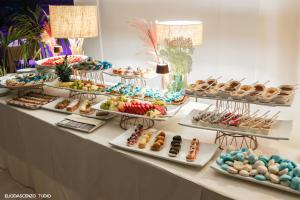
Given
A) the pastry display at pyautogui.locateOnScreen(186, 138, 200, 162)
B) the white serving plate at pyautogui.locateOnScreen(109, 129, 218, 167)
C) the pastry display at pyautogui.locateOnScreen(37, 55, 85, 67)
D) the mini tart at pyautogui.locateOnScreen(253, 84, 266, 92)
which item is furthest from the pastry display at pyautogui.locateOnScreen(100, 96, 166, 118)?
the pastry display at pyautogui.locateOnScreen(37, 55, 85, 67)

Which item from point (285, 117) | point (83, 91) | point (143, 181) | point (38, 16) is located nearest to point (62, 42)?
point (38, 16)

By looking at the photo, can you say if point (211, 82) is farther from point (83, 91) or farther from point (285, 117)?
point (285, 117)

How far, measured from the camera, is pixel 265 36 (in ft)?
8.02

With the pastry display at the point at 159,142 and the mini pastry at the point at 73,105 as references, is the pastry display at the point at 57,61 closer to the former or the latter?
the mini pastry at the point at 73,105

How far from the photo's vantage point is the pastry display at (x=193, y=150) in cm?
121

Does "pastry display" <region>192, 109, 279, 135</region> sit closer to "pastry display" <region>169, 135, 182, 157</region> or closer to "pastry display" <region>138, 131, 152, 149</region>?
"pastry display" <region>169, 135, 182, 157</region>

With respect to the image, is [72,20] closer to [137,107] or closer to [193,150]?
[137,107]

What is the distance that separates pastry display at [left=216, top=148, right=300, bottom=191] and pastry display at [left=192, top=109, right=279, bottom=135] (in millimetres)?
109

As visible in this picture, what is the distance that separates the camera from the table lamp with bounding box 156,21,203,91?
1.85 m

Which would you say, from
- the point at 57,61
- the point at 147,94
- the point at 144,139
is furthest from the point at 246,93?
the point at 57,61

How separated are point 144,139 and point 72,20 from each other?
4.11 feet

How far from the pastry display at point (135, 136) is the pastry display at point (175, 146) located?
0.56 feet

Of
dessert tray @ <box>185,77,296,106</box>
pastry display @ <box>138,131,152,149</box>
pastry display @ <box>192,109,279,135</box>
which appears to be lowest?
pastry display @ <box>138,131,152,149</box>

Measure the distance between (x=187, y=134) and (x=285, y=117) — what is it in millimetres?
1295
